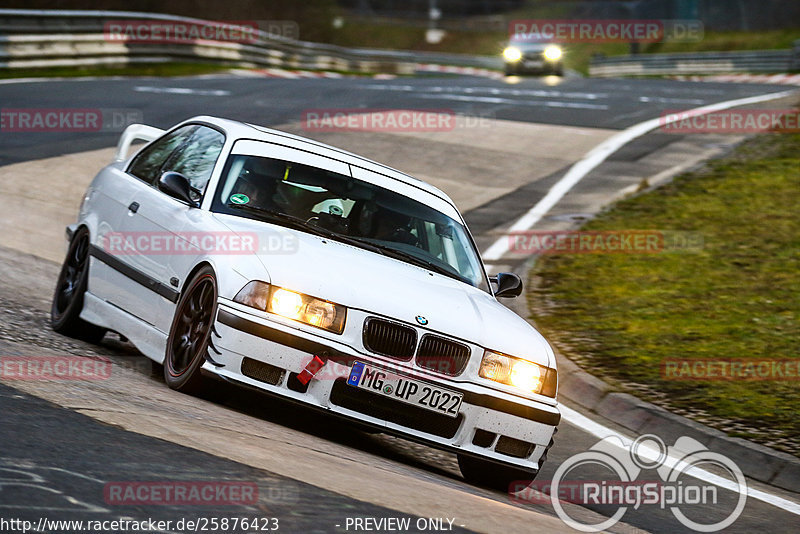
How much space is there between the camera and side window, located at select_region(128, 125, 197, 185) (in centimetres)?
781

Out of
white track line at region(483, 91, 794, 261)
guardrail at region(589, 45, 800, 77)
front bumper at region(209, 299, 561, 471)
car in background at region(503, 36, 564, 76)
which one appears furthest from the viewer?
car in background at region(503, 36, 564, 76)

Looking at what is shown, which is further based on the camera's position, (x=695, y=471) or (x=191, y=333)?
(x=695, y=471)

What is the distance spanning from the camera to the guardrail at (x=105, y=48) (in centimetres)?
2466

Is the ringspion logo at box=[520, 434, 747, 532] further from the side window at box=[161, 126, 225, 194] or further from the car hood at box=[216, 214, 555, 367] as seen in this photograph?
the side window at box=[161, 126, 225, 194]

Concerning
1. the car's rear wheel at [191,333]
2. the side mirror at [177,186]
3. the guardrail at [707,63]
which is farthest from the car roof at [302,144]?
the guardrail at [707,63]

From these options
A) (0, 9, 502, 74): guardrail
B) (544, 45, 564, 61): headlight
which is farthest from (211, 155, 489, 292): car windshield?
(544, 45, 564, 61): headlight

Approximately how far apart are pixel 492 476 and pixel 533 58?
3559 centimetres

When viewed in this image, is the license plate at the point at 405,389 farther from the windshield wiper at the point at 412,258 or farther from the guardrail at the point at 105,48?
the guardrail at the point at 105,48

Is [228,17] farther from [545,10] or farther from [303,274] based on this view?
[303,274]

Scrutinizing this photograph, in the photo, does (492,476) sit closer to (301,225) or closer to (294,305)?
(294,305)

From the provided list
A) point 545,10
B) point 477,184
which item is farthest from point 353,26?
point 477,184

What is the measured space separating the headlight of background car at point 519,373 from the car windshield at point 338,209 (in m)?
0.97

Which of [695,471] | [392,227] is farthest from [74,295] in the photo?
[695,471]

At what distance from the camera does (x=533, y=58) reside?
40.8 metres
